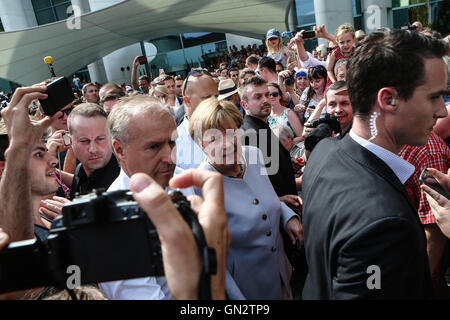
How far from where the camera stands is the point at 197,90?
10.7 ft

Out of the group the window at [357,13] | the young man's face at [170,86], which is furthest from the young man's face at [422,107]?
the window at [357,13]

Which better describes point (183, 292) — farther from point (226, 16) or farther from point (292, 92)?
point (226, 16)

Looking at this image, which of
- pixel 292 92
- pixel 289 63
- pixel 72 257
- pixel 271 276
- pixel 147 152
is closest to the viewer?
pixel 72 257

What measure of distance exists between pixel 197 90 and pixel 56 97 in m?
1.81

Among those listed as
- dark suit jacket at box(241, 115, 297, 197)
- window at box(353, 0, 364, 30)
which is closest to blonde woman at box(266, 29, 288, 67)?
dark suit jacket at box(241, 115, 297, 197)

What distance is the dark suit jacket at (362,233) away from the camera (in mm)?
1020

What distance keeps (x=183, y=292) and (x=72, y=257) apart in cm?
31

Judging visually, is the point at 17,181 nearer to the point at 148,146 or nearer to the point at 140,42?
the point at 148,146

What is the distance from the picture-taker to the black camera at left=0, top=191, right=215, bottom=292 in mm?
728

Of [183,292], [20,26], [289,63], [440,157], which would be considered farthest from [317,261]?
[20,26]

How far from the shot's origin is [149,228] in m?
0.73

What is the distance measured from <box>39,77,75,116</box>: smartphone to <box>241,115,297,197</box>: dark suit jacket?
1.31 meters

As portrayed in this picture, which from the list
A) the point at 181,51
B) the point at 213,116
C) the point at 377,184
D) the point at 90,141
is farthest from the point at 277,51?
the point at 181,51

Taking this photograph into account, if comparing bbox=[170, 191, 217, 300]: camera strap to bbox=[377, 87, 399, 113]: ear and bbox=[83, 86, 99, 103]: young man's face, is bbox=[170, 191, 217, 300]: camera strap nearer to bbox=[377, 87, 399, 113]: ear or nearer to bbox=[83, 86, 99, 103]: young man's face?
bbox=[377, 87, 399, 113]: ear
